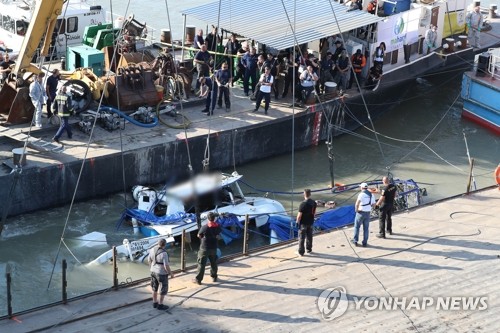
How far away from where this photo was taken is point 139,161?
24.6 meters

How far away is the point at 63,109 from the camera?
23.9 meters

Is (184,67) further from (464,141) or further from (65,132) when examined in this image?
(464,141)

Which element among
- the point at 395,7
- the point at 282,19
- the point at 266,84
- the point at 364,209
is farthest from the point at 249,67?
the point at 364,209

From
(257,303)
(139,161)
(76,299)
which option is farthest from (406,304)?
(139,161)

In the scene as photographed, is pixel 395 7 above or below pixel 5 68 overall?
above

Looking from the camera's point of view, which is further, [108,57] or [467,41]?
[467,41]

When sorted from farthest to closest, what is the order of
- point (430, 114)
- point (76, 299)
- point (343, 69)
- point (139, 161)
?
1. point (430, 114)
2. point (343, 69)
3. point (139, 161)
4. point (76, 299)

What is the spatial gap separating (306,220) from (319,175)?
24.2ft

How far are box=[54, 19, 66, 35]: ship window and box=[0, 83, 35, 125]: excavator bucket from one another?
16.4 ft

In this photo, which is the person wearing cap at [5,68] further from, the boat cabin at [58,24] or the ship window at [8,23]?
the ship window at [8,23]

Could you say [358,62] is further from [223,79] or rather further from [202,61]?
[223,79]

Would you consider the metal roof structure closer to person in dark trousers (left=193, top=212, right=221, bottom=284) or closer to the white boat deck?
the white boat deck

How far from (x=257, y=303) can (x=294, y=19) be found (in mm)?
11517

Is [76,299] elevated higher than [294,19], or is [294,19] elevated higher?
[294,19]
